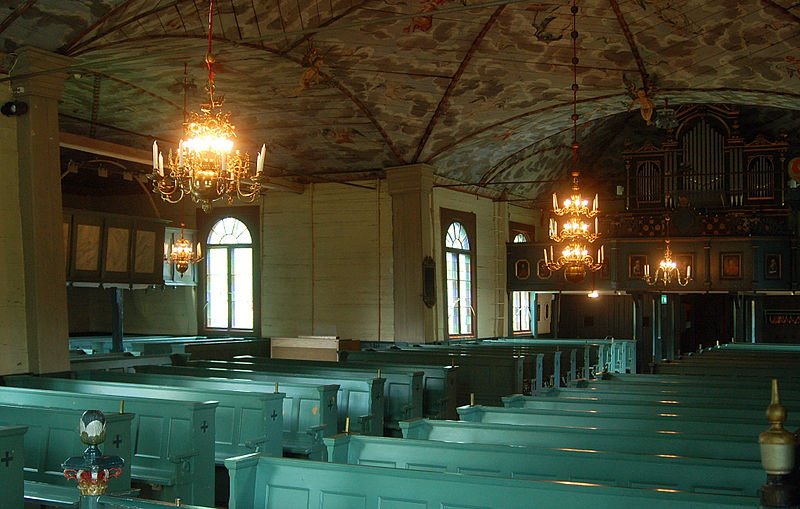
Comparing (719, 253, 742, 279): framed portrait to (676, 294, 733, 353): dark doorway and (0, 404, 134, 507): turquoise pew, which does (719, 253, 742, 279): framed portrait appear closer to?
(676, 294, 733, 353): dark doorway

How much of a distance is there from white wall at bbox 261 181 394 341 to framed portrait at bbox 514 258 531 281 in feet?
15.1

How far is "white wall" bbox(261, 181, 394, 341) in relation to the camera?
18.4 metres

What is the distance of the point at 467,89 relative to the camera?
15055 mm

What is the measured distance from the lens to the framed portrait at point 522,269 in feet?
70.2

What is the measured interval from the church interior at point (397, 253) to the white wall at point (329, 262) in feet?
0.19

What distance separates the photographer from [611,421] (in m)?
6.94

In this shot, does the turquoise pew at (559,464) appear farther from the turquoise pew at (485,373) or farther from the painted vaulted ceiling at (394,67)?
the turquoise pew at (485,373)

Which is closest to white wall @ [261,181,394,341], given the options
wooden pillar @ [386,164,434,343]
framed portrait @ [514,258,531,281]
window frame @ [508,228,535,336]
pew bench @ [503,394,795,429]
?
wooden pillar @ [386,164,434,343]

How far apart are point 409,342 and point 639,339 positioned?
6.84 m

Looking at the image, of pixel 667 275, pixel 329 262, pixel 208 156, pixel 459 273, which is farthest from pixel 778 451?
pixel 667 275

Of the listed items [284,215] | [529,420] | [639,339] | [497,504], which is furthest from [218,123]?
[639,339]

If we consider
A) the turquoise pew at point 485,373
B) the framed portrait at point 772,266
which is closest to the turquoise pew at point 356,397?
the turquoise pew at point 485,373

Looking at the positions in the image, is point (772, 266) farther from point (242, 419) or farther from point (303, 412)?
point (242, 419)

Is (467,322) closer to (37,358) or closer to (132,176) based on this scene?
(132,176)
